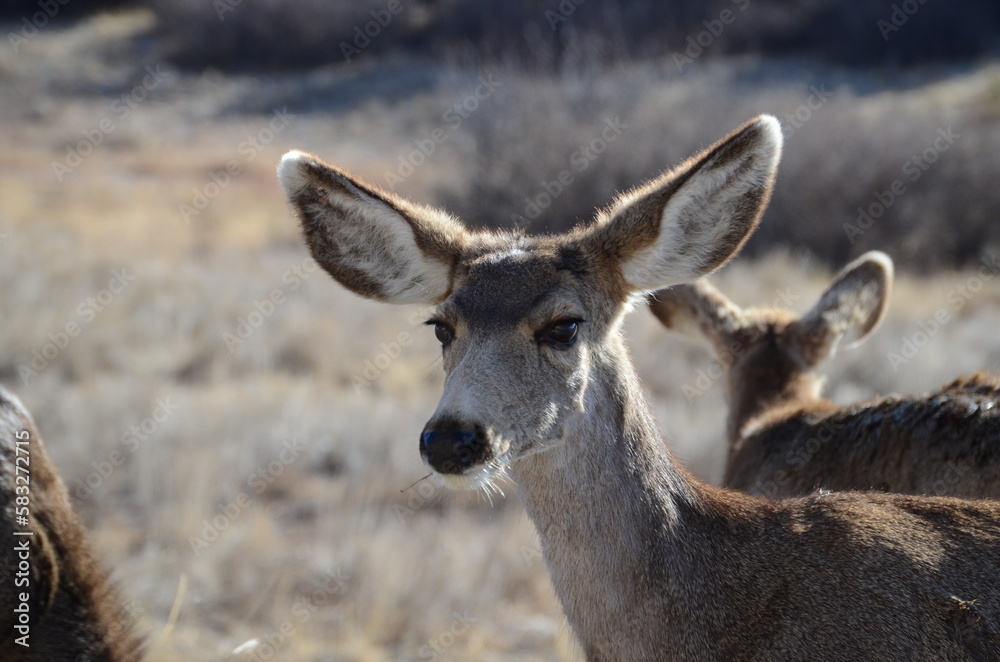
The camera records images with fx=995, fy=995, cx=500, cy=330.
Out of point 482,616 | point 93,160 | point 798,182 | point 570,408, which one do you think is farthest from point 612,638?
point 93,160

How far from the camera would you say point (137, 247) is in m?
17.0

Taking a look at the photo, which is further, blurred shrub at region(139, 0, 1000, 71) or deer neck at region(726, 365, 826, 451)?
blurred shrub at region(139, 0, 1000, 71)

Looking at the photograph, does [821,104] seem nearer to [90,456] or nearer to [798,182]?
[798,182]

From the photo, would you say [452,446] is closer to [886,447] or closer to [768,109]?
[886,447]

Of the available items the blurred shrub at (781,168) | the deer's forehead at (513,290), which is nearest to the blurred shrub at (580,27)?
the blurred shrub at (781,168)

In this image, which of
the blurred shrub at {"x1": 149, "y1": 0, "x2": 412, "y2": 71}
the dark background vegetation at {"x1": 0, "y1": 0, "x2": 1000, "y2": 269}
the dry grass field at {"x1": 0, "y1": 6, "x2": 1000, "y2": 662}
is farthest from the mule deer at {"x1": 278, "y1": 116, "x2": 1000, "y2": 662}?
the blurred shrub at {"x1": 149, "y1": 0, "x2": 412, "y2": 71}

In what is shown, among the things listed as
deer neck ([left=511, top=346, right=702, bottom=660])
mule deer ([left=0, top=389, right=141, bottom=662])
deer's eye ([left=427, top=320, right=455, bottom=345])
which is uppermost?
deer's eye ([left=427, top=320, right=455, bottom=345])

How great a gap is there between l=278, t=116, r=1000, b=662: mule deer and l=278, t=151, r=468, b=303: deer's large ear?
0.04ft

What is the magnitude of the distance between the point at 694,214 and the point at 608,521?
1.10m

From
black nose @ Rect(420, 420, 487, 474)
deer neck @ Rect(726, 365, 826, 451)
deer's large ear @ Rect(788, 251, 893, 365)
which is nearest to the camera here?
black nose @ Rect(420, 420, 487, 474)

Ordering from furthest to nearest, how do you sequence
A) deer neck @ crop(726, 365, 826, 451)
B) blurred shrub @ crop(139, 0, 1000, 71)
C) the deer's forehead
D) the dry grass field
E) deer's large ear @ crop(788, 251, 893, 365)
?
blurred shrub @ crop(139, 0, 1000, 71), the dry grass field, deer's large ear @ crop(788, 251, 893, 365), deer neck @ crop(726, 365, 826, 451), the deer's forehead

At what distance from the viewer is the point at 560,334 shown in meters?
3.34

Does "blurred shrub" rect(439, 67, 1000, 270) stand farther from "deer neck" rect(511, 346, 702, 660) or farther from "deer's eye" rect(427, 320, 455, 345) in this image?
"deer neck" rect(511, 346, 702, 660)

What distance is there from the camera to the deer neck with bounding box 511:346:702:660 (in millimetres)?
3240
